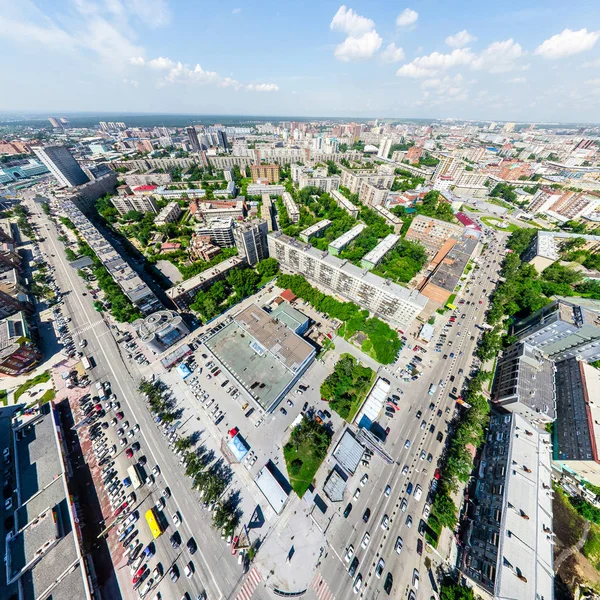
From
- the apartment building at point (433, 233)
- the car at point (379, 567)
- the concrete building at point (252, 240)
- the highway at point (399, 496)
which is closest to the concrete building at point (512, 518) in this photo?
the highway at point (399, 496)

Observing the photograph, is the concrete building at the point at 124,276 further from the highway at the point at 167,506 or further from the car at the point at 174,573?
the car at the point at 174,573

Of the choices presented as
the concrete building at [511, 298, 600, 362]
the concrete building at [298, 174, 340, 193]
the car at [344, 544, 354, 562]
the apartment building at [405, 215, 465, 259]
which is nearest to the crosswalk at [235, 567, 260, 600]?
the car at [344, 544, 354, 562]

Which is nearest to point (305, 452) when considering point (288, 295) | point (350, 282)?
point (288, 295)

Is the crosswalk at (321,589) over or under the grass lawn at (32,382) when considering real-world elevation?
under

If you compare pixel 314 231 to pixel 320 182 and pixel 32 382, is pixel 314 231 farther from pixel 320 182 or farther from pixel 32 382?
pixel 32 382

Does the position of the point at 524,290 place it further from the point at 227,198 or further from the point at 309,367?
the point at 227,198

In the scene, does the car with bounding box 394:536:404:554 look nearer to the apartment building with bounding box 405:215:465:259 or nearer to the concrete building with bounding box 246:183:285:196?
the apartment building with bounding box 405:215:465:259

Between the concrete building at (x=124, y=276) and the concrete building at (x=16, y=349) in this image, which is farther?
the concrete building at (x=124, y=276)
